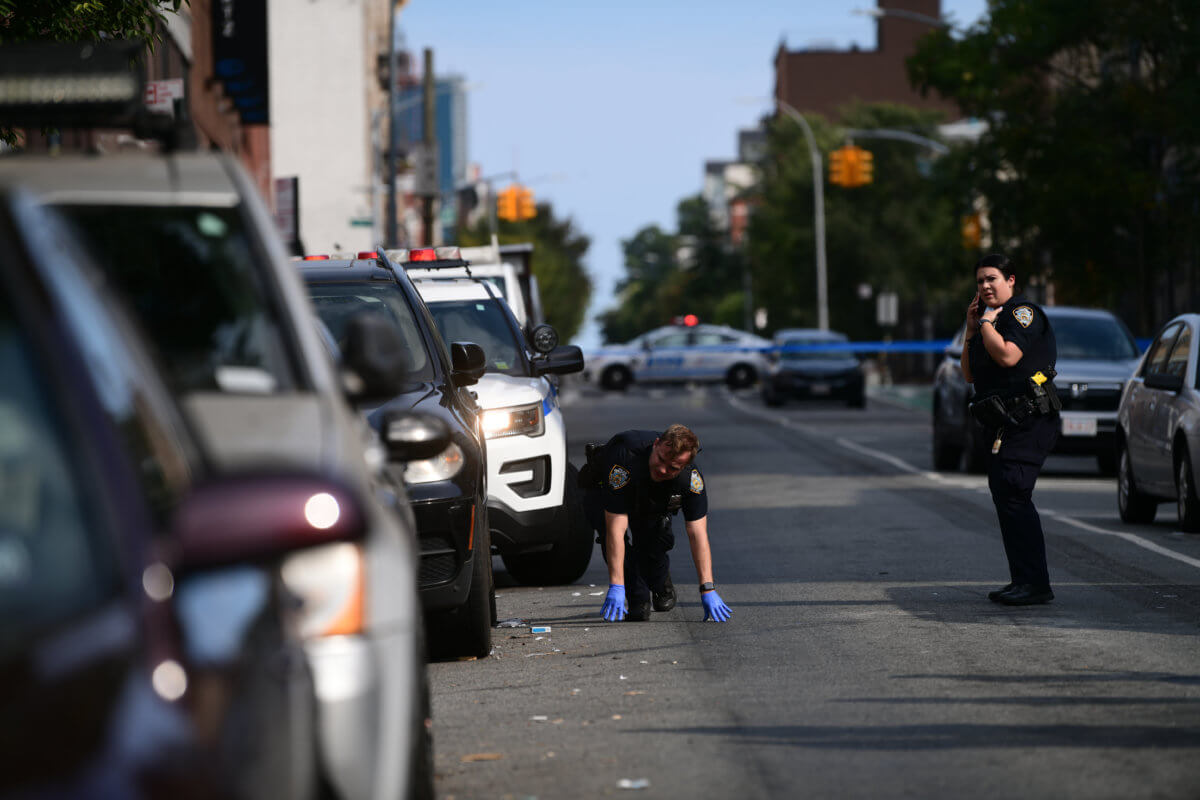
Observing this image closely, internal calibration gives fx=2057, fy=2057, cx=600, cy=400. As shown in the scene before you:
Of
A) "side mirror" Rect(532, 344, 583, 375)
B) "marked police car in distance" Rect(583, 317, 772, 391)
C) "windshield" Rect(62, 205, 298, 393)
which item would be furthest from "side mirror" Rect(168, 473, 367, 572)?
"marked police car in distance" Rect(583, 317, 772, 391)

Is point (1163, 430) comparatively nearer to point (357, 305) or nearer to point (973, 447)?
point (973, 447)

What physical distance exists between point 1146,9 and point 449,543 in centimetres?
2395

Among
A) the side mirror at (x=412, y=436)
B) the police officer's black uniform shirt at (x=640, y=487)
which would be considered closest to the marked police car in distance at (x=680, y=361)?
the police officer's black uniform shirt at (x=640, y=487)

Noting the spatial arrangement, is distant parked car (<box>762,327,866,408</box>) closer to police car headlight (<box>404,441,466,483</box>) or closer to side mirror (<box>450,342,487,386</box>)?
side mirror (<box>450,342,487,386</box>)

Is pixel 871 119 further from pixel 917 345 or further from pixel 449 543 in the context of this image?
pixel 449 543

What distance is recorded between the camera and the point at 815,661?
8656mm

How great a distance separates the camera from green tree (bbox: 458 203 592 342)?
9456 centimetres

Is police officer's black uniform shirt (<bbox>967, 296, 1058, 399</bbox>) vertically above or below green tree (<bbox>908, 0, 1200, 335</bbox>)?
below

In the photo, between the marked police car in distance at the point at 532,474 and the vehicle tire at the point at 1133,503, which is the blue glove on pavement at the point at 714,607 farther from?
the vehicle tire at the point at 1133,503

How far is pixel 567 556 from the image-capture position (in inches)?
492

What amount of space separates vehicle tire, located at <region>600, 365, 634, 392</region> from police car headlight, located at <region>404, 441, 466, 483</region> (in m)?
49.8

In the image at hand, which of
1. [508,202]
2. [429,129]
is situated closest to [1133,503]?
[429,129]

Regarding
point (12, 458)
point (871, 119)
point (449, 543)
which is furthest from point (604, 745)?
point (871, 119)

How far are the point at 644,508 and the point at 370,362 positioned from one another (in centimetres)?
557
